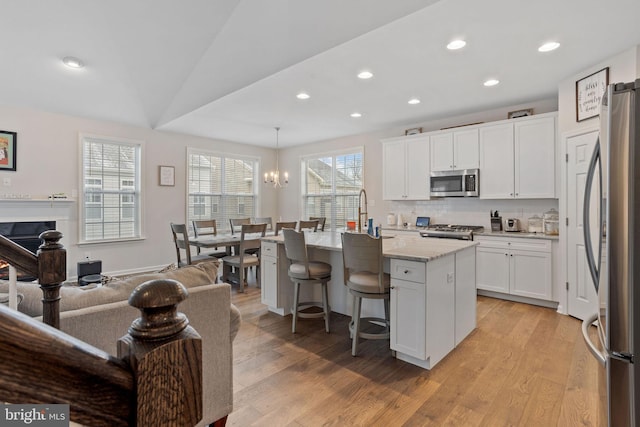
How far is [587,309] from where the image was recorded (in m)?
3.32

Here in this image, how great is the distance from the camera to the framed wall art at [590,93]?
313cm

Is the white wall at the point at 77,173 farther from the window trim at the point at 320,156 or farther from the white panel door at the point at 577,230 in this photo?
the white panel door at the point at 577,230

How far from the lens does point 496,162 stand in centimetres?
439

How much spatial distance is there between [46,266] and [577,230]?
4400 millimetres

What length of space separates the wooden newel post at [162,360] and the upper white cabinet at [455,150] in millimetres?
4869

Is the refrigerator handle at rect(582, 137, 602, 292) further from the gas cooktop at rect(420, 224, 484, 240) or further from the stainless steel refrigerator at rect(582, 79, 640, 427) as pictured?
the gas cooktop at rect(420, 224, 484, 240)

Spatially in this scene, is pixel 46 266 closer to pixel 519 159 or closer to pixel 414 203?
pixel 519 159

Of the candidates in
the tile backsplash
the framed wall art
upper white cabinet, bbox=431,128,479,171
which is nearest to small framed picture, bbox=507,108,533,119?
upper white cabinet, bbox=431,128,479,171

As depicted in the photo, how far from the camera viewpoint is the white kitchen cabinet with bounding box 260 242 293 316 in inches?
136

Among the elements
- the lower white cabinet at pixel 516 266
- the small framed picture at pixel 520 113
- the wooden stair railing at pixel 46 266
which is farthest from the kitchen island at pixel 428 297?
the small framed picture at pixel 520 113

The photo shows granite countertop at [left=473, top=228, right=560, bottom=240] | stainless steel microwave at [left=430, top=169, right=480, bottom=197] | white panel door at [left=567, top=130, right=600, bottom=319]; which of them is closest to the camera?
white panel door at [left=567, top=130, right=600, bottom=319]

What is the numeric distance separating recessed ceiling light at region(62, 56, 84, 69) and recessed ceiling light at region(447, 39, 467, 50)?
13.8 feet

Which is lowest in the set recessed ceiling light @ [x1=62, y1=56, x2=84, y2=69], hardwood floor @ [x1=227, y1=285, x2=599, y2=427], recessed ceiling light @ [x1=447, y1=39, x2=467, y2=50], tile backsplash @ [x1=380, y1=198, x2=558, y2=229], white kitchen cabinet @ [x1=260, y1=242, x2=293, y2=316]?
hardwood floor @ [x1=227, y1=285, x2=599, y2=427]

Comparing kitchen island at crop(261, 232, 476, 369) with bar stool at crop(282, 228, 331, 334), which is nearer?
kitchen island at crop(261, 232, 476, 369)
